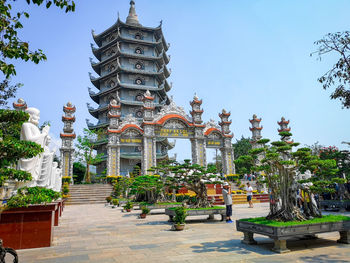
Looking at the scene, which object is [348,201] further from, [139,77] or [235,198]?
[139,77]

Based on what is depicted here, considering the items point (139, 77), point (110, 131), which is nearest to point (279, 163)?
point (110, 131)

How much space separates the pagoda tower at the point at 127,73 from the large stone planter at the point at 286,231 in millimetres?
25917

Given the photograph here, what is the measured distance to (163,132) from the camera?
26109 mm

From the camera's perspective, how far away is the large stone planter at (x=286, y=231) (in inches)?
207

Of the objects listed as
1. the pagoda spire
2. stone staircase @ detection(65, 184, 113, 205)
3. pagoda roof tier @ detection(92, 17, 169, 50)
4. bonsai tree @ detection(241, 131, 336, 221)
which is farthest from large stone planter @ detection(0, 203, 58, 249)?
the pagoda spire

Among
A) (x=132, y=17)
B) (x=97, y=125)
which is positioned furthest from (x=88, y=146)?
(x=132, y=17)

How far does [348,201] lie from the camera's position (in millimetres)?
12719

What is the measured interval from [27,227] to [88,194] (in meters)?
17.1

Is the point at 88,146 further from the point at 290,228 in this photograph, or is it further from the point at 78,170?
the point at 290,228

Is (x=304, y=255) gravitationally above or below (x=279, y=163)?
below

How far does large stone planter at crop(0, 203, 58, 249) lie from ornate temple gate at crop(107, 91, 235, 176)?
18.4 meters

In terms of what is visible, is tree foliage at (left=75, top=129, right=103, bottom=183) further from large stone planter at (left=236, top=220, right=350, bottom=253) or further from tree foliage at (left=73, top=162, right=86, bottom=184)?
large stone planter at (left=236, top=220, right=350, bottom=253)

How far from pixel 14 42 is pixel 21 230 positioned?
166 inches

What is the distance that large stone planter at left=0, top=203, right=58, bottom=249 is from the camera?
18.8 feet
